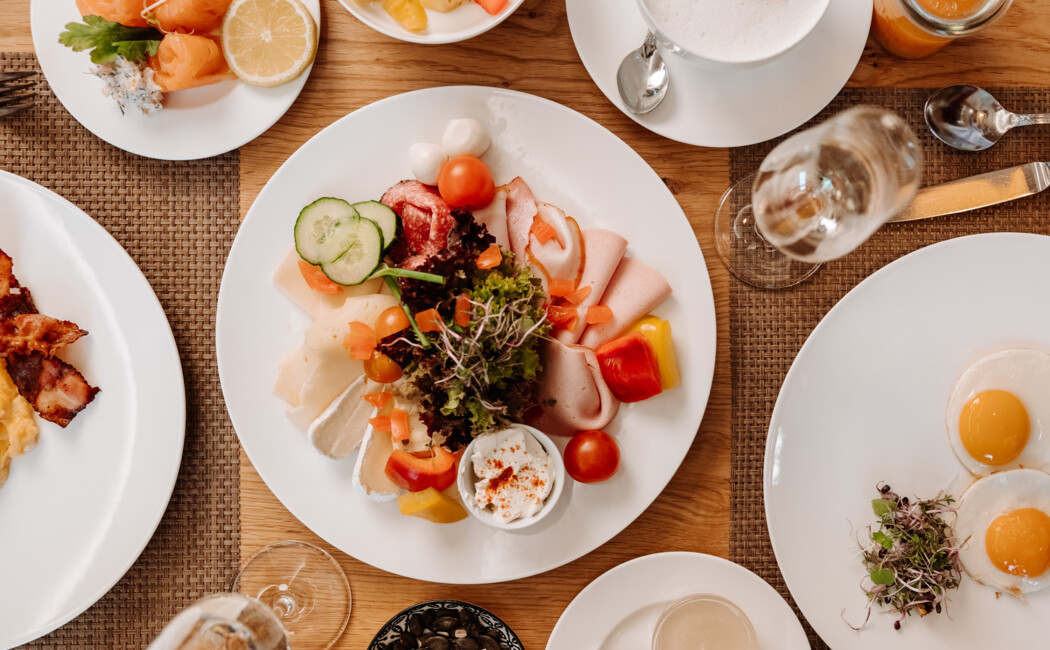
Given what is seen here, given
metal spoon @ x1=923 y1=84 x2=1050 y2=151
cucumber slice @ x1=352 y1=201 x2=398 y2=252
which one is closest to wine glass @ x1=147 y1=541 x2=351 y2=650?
cucumber slice @ x1=352 y1=201 x2=398 y2=252

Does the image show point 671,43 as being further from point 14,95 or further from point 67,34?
point 14,95

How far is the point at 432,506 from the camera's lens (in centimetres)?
171

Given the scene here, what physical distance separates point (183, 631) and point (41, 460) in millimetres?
681

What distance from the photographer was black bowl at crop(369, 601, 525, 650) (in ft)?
5.94

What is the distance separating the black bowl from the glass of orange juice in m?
1.77

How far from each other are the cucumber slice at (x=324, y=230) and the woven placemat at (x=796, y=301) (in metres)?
0.99

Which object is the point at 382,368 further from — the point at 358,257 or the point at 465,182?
the point at 465,182

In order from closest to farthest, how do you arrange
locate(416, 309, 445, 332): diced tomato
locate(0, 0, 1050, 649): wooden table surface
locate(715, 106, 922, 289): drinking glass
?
locate(715, 106, 922, 289): drinking glass
locate(416, 309, 445, 332): diced tomato
locate(0, 0, 1050, 649): wooden table surface

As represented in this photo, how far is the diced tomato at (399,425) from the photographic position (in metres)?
1.70

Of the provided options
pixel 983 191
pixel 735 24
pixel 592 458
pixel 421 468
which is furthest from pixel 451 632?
pixel 983 191

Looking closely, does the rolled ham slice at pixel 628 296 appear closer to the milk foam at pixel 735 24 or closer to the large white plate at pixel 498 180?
the large white plate at pixel 498 180

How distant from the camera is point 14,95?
6.20 ft

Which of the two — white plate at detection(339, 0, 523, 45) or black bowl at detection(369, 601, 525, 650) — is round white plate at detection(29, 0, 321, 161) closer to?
Answer: white plate at detection(339, 0, 523, 45)

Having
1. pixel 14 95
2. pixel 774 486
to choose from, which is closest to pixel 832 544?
pixel 774 486
